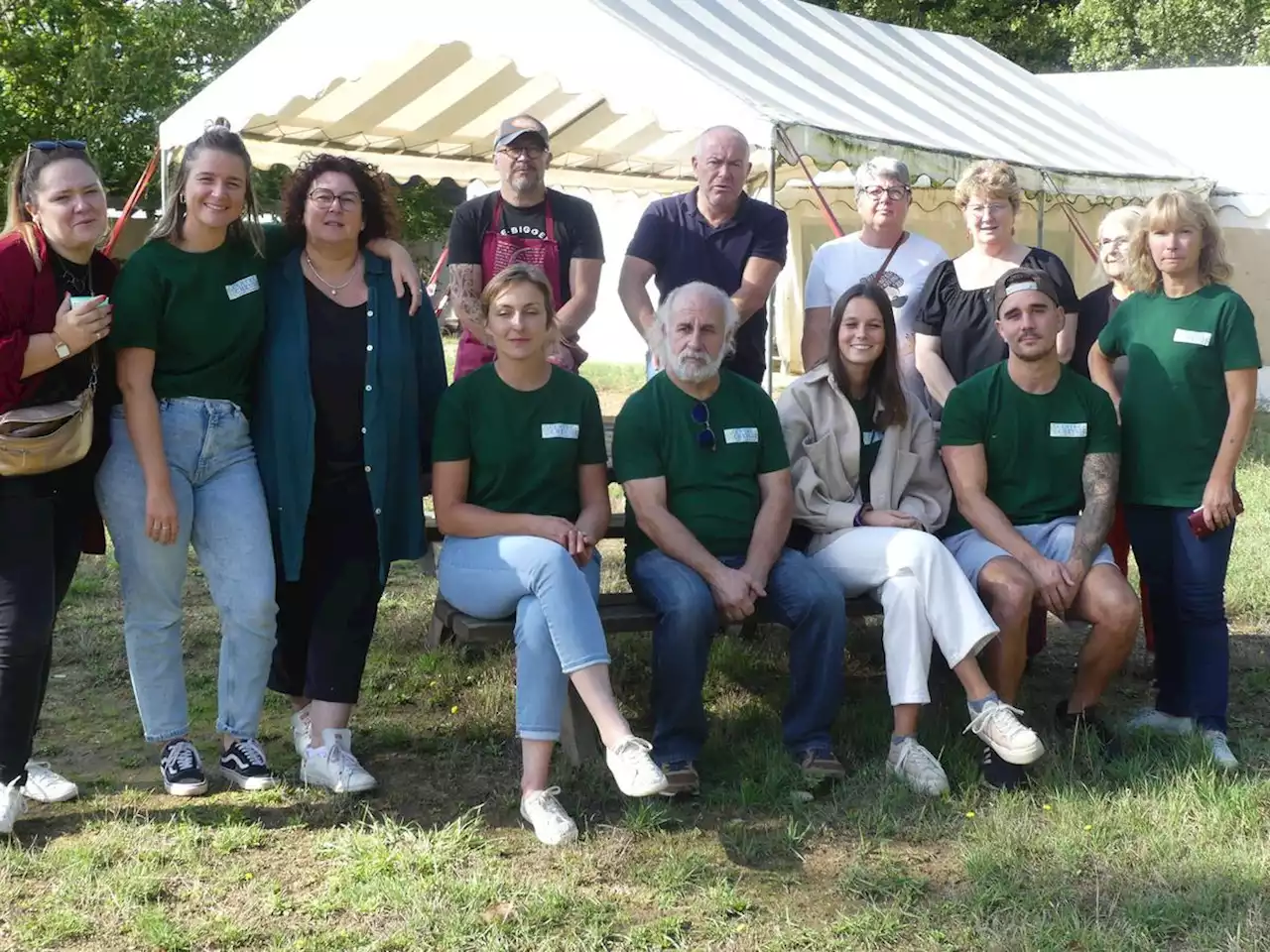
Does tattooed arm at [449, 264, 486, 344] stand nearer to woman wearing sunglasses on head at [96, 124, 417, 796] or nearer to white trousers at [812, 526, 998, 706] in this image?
woman wearing sunglasses on head at [96, 124, 417, 796]

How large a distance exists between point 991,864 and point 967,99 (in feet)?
31.4

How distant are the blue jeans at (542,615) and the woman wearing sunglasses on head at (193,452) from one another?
0.65 metres

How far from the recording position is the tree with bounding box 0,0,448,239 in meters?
19.8

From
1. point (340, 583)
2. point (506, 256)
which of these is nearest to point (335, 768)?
point (340, 583)

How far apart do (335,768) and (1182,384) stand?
2.82 m

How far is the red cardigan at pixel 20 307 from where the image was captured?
327 centimetres

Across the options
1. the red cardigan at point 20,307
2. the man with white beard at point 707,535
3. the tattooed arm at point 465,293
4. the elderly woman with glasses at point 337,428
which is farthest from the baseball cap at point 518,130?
the red cardigan at point 20,307

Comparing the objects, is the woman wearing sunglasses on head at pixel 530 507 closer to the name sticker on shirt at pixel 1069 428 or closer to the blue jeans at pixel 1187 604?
the name sticker on shirt at pixel 1069 428

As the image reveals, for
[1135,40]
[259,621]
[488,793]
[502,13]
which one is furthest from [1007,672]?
[1135,40]

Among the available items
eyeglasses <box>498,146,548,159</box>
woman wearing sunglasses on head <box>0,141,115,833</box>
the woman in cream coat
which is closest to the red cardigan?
woman wearing sunglasses on head <box>0,141,115,833</box>

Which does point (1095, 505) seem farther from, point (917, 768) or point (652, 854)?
point (652, 854)

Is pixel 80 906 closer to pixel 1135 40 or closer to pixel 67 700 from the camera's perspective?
pixel 67 700

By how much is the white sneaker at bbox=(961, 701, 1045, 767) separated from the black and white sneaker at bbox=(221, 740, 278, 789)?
2.05 meters

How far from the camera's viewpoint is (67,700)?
15.5ft
